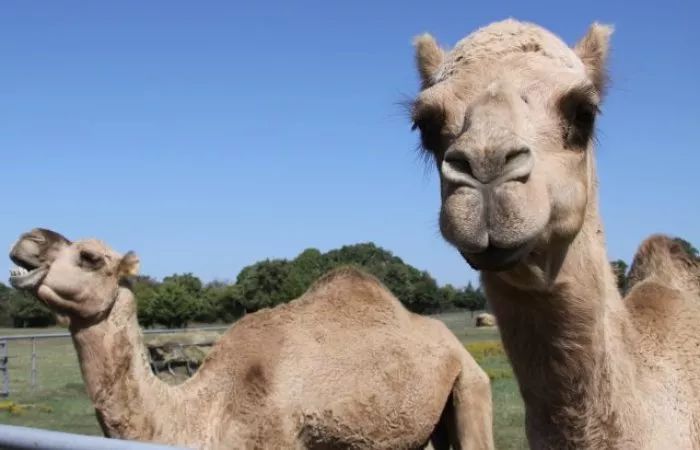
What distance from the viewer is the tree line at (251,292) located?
40438 mm

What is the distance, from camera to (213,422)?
654 cm

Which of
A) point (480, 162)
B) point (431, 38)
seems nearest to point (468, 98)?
point (480, 162)

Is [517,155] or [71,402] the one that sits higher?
[517,155]

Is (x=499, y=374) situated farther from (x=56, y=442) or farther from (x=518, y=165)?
(x=56, y=442)

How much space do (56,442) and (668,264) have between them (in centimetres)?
305

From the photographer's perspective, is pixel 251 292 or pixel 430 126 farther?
pixel 251 292

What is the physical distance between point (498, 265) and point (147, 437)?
13.2 feet

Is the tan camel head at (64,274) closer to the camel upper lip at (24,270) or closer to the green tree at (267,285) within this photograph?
the camel upper lip at (24,270)

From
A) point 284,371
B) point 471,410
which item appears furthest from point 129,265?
point 471,410

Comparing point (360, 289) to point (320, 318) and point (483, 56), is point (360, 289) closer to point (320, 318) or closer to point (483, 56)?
point (320, 318)

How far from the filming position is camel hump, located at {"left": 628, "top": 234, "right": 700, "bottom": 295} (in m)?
4.23

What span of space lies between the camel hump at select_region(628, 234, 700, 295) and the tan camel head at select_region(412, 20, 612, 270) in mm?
1082

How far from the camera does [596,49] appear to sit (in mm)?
3633

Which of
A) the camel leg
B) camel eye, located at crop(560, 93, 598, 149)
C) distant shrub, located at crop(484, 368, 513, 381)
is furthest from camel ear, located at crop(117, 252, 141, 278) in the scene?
distant shrub, located at crop(484, 368, 513, 381)
